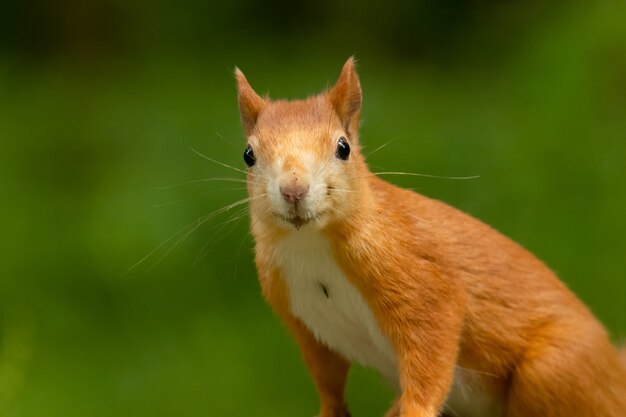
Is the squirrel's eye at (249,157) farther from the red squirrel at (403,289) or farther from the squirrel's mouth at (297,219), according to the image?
the squirrel's mouth at (297,219)

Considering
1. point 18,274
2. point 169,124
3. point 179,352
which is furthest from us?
point 169,124

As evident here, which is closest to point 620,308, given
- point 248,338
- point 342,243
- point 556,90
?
point 556,90

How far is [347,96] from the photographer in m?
1.38

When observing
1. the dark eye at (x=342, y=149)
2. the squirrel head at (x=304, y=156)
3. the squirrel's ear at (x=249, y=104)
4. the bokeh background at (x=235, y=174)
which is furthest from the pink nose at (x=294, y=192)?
the bokeh background at (x=235, y=174)

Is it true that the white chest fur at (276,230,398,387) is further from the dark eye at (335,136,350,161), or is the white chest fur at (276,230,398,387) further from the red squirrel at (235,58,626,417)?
the dark eye at (335,136,350,161)

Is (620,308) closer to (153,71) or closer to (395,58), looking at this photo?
(395,58)

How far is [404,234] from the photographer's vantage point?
141 cm

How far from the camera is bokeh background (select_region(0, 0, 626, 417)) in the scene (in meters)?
2.38

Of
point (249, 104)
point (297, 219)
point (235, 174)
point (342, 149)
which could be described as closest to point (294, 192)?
point (297, 219)

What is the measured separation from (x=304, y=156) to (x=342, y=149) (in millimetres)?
86

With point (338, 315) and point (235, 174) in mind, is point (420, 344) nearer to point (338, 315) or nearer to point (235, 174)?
point (338, 315)

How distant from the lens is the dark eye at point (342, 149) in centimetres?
131

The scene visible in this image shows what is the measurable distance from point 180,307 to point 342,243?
1.23 metres

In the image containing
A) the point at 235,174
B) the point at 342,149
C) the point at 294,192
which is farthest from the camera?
the point at 235,174
